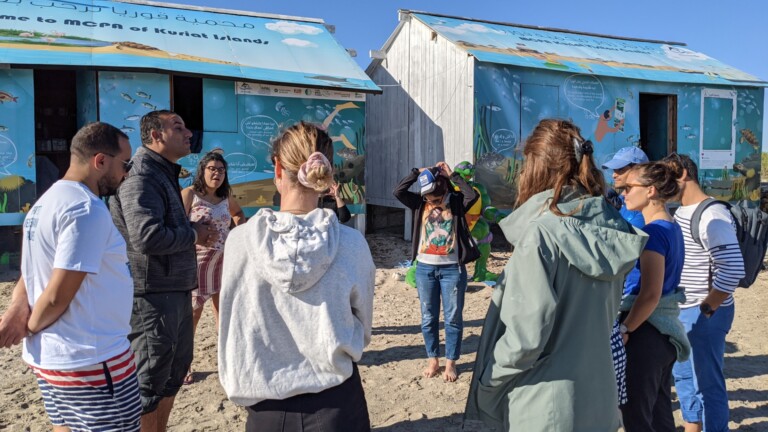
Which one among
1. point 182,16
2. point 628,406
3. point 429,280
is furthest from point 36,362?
point 182,16

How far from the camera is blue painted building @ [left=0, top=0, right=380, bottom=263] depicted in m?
7.74

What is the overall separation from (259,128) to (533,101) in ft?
16.9

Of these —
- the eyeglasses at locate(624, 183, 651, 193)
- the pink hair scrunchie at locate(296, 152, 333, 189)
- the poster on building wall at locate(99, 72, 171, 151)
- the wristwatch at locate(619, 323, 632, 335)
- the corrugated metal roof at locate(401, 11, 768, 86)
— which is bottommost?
the wristwatch at locate(619, 323, 632, 335)

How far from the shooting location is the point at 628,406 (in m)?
2.52

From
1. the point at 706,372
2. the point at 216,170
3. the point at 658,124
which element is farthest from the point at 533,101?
the point at 706,372

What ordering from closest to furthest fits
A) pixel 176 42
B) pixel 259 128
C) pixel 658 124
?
1. pixel 259 128
2. pixel 176 42
3. pixel 658 124

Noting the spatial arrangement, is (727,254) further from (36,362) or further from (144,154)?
(36,362)

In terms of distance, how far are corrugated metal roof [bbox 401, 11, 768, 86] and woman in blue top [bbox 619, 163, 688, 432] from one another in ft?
24.6

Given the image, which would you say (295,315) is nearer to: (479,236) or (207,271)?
(207,271)

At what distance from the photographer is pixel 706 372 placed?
2979mm

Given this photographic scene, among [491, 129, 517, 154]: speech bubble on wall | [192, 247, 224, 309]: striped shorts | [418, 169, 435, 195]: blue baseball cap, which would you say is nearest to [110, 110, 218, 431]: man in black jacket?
[192, 247, 224, 309]: striped shorts

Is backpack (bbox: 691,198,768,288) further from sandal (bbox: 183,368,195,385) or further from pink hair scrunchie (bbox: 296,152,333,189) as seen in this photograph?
sandal (bbox: 183,368,195,385)

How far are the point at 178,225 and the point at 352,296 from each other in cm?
145

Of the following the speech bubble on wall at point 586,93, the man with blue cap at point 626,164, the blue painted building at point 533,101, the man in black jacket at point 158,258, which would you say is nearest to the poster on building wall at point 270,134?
the blue painted building at point 533,101
